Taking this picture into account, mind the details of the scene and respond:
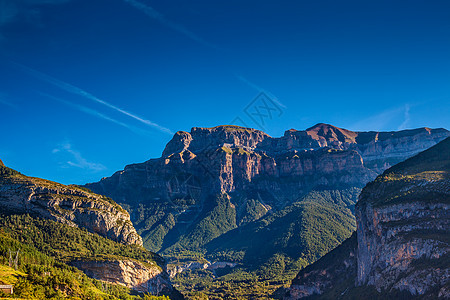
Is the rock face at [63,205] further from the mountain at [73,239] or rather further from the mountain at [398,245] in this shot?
the mountain at [398,245]

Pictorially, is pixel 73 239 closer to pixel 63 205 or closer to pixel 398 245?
pixel 63 205

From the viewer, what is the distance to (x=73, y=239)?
542 feet

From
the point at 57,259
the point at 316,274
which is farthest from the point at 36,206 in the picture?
the point at 316,274

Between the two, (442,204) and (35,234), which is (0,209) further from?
(442,204)

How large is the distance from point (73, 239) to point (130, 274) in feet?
87.9

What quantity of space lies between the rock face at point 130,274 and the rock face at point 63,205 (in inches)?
996

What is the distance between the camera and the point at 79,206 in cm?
18000

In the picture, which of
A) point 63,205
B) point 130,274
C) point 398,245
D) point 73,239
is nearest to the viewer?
point 398,245

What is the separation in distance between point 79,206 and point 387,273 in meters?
120

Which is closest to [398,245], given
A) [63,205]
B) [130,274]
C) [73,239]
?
[130,274]

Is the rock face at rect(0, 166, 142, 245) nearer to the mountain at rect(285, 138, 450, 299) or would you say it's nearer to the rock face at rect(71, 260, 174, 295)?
the rock face at rect(71, 260, 174, 295)

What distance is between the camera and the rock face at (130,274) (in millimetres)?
148375

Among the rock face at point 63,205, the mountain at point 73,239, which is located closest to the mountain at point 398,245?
the mountain at point 73,239

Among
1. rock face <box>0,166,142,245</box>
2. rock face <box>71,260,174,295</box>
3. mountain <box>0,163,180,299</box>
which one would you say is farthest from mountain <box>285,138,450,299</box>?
rock face <box>0,166,142,245</box>
